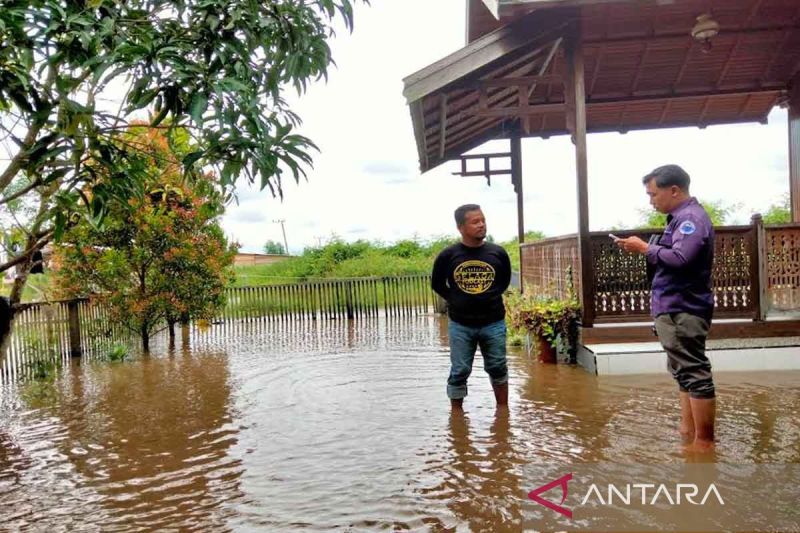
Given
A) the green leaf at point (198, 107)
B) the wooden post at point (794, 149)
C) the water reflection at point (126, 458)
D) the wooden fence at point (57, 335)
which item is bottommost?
the water reflection at point (126, 458)

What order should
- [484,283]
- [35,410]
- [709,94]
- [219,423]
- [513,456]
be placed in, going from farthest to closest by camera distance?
1. [709,94]
2. [35,410]
3. [219,423]
4. [484,283]
5. [513,456]

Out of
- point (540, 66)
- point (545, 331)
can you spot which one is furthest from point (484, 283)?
point (540, 66)

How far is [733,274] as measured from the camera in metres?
6.88

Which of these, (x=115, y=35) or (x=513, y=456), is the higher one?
(x=115, y=35)

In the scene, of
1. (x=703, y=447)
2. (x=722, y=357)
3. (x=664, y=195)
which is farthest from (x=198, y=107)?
(x=722, y=357)

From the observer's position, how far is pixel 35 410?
608 cm

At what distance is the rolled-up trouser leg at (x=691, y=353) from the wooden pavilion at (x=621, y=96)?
11.1 ft

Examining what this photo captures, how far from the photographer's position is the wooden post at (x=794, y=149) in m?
10.0

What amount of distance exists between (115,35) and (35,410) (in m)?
4.84

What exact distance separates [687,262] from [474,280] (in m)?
1.62

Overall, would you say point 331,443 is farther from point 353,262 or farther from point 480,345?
point 353,262

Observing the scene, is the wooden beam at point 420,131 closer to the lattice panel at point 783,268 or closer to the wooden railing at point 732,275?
the wooden railing at point 732,275

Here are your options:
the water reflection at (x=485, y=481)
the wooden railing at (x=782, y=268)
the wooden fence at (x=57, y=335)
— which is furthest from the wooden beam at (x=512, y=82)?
the wooden fence at (x=57, y=335)

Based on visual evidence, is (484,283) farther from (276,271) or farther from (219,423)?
(276,271)
